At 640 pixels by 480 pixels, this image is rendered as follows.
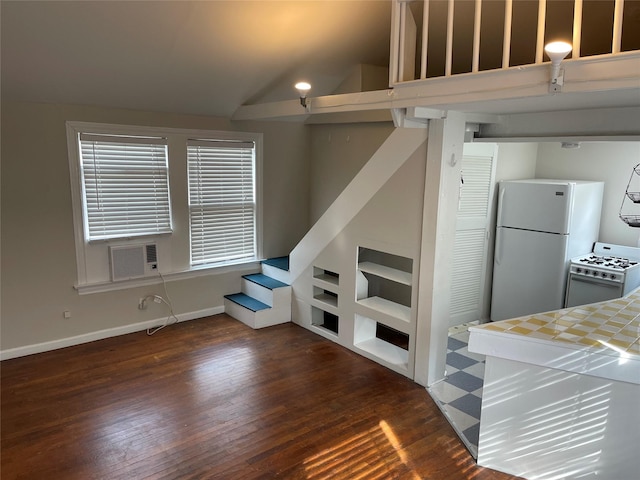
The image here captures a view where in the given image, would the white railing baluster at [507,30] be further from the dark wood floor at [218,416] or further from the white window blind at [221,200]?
the white window blind at [221,200]

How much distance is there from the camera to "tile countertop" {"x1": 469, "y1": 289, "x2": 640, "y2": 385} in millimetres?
2400

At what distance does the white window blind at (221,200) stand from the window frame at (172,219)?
6 cm

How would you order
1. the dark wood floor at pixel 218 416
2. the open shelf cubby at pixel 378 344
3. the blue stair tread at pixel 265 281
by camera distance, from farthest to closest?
the blue stair tread at pixel 265 281
the open shelf cubby at pixel 378 344
the dark wood floor at pixel 218 416

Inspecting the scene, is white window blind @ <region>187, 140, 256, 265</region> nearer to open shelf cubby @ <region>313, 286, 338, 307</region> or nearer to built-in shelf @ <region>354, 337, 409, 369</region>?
open shelf cubby @ <region>313, 286, 338, 307</region>

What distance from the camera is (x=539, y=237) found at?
4586 mm

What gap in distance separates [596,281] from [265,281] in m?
3.32

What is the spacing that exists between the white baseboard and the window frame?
0.43 metres

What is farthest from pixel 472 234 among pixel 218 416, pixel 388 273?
pixel 218 416

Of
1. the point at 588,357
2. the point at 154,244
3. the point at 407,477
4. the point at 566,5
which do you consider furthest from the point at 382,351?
the point at 566,5

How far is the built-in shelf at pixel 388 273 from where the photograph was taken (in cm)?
402

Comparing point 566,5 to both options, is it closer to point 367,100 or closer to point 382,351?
point 367,100

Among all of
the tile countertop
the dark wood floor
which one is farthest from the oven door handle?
the dark wood floor

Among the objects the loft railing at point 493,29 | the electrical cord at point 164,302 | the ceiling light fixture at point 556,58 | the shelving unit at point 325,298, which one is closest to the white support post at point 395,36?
the loft railing at point 493,29

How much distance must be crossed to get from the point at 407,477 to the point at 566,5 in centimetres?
347
